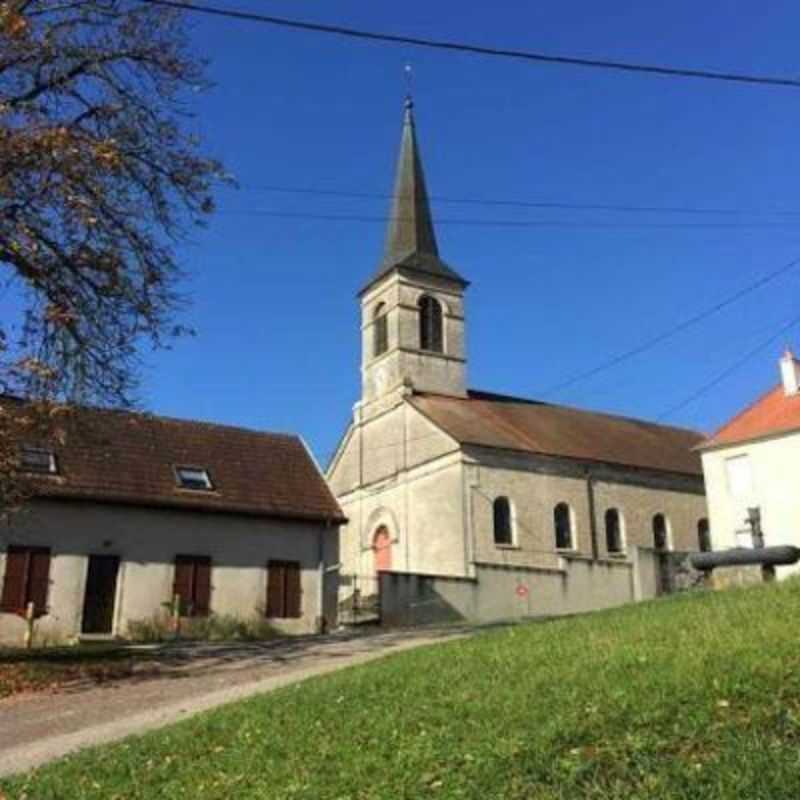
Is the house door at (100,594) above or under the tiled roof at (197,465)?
under

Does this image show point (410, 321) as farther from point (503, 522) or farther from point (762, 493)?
point (762, 493)

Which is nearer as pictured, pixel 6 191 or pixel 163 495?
pixel 6 191

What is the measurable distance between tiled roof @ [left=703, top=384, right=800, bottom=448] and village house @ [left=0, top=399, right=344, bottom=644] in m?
15.7

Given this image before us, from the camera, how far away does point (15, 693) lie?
52.1 feet

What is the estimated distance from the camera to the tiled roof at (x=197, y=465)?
97.9ft

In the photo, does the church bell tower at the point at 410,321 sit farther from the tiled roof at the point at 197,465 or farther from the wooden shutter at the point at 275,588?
the wooden shutter at the point at 275,588

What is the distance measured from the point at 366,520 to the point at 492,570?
11501 mm

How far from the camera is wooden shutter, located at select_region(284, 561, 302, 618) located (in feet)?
105

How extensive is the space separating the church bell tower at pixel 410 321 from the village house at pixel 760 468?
1561cm

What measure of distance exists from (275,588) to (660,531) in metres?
24.1

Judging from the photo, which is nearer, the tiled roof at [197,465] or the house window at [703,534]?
the tiled roof at [197,465]

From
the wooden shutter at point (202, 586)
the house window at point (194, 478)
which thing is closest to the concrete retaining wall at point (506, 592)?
the wooden shutter at point (202, 586)

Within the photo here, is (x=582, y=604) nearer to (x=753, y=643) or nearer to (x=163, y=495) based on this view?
(x=163, y=495)

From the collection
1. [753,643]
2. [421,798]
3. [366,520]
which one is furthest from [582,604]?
[421,798]
